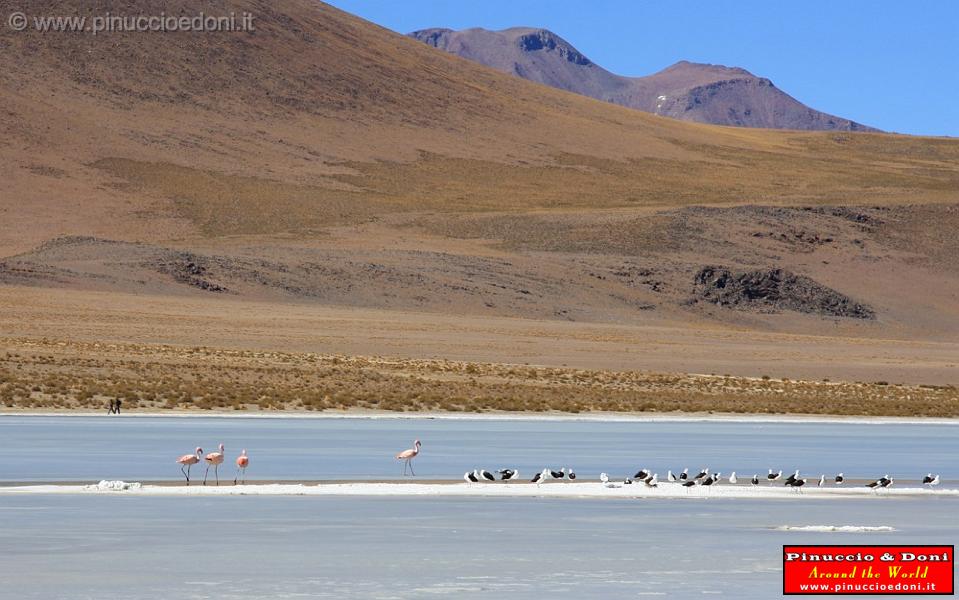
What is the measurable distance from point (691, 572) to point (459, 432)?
1754cm

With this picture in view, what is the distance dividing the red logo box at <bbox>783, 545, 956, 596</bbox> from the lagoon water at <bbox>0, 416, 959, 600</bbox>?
318 mm

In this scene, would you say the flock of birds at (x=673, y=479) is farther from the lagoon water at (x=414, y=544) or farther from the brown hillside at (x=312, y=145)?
the brown hillside at (x=312, y=145)

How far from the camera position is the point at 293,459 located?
70.6ft

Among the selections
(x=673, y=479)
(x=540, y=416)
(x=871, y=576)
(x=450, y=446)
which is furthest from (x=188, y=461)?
(x=540, y=416)

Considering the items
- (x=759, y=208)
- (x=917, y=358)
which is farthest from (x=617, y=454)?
(x=759, y=208)

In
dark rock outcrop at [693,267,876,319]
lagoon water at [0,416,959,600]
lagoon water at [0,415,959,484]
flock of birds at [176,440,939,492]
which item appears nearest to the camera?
lagoon water at [0,416,959,600]

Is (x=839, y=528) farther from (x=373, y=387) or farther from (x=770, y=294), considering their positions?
(x=770, y=294)

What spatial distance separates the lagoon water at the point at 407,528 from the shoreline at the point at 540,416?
630cm

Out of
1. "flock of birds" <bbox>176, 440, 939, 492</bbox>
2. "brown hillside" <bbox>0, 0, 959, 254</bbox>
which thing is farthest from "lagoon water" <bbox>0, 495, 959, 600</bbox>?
"brown hillside" <bbox>0, 0, 959, 254</bbox>

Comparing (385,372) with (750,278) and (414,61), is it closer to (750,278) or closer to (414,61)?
(750,278)

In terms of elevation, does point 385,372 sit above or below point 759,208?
below

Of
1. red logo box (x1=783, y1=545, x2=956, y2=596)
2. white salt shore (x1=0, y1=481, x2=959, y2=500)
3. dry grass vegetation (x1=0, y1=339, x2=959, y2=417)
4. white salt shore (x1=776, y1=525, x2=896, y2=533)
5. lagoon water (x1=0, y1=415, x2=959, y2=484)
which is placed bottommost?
dry grass vegetation (x1=0, y1=339, x2=959, y2=417)

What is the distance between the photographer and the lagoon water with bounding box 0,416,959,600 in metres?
11.0

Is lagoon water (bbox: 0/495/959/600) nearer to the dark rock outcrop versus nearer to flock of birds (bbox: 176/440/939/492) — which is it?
flock of birds (bbox: 176/440/939/492)
